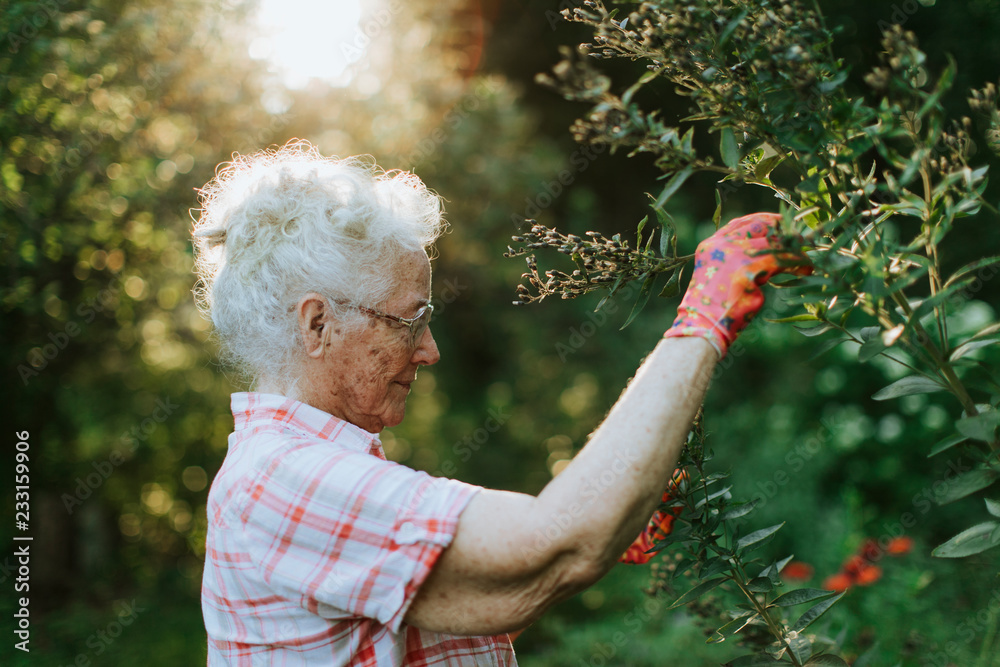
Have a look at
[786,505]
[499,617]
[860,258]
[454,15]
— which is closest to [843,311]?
[860,258]

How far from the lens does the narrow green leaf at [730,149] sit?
1070mm

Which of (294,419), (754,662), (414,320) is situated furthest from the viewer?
(414,320)

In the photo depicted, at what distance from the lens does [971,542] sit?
105 centimetres

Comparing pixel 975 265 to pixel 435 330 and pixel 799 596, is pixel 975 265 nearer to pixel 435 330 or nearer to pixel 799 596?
pixel 799 596

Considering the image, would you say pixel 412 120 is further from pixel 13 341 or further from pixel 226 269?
pixel 226 269

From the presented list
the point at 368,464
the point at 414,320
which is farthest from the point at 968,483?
the point at 414,320

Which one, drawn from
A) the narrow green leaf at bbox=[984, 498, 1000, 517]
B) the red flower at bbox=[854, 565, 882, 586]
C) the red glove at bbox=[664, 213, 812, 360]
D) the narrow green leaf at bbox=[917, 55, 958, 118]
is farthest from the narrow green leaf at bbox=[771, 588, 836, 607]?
the red flower at bbox=[854, 565, 882, 586]

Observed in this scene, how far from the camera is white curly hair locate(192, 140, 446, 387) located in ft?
4.72

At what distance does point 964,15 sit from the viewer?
3.94 metres

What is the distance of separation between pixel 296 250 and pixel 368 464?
0.54 meters

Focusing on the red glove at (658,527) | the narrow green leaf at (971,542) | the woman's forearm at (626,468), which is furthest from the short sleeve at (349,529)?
the narrow green leaf at (971,542)

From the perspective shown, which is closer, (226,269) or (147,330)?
(226,269)

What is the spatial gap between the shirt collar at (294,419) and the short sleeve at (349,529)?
0.66ft

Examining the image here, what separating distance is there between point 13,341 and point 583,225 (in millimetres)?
4537
